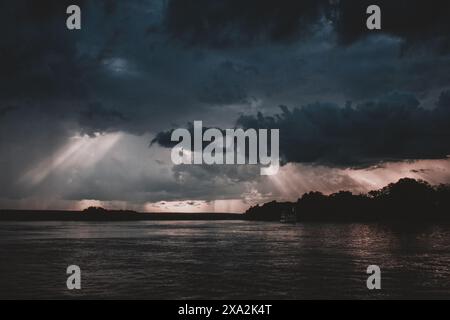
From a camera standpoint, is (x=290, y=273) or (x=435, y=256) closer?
(x=290, y=273)

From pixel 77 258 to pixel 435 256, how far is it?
170 ft

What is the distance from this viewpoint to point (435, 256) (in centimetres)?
6838
